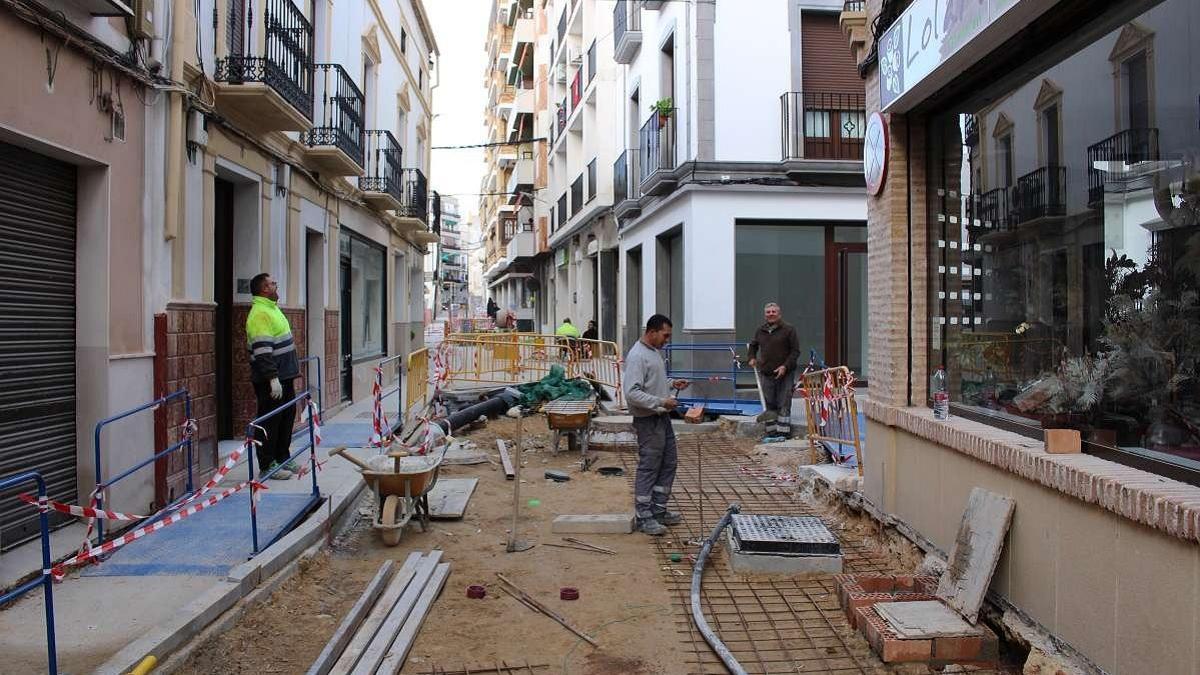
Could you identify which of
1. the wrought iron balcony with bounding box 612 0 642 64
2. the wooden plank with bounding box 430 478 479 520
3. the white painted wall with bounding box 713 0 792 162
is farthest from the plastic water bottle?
the wrought iron balcony with bounding box 612 0 642 64

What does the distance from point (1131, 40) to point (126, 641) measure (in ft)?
18.5

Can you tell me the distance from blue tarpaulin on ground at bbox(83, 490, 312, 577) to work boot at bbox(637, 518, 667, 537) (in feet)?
8.97

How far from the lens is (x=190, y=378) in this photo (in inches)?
298

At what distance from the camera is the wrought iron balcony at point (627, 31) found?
1939cm

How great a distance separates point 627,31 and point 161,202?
47.0ft

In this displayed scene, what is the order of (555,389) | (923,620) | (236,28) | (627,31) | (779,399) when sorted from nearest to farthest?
(923,620) < (236,28) < (779,399) < (555,389) < (627,31)

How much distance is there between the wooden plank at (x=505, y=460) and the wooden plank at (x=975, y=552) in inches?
212

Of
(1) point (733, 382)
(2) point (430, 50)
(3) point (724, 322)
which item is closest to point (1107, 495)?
(1) point (733, 382)

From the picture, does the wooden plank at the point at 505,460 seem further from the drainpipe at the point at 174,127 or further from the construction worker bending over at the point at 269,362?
the drainpipe at the point at 174,127

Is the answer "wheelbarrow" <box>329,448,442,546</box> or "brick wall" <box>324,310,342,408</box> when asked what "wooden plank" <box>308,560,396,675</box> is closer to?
"wheelbarrow" <box>329,448,442,546</box>

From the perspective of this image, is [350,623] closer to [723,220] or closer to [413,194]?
[723,220]

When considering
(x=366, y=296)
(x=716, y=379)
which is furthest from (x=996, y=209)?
(x=366, y=296)

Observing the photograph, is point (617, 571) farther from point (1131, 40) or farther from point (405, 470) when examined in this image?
point (1131, 40)

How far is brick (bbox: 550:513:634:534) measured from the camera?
7.12m
